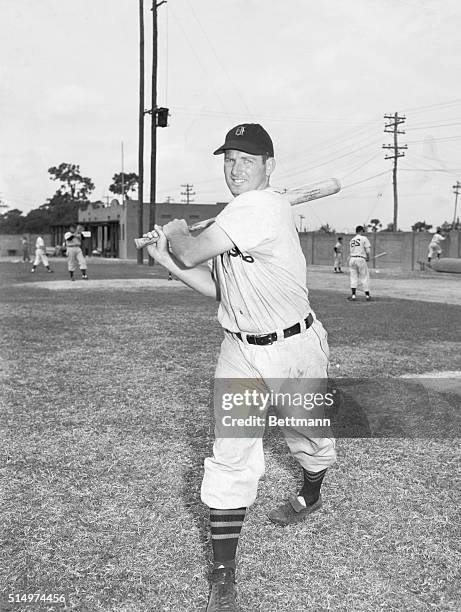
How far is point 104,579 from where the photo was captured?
9.70ft

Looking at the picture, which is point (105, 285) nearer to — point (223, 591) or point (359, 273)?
point (359, 273)

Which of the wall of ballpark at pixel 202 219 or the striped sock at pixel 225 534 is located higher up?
the wall of ballpark at pixel 202 219

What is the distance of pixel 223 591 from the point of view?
2.74m

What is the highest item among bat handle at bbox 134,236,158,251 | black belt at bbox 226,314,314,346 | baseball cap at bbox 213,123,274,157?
baseball cap at bbox 213,123,274,157

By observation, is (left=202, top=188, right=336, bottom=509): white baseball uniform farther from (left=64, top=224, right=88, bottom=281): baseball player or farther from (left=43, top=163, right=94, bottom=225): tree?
(left=43, top=163, right=94, bottom=225): tree

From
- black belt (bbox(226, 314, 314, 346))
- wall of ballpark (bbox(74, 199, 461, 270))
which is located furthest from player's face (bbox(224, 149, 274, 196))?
wall of ballpark (bbox(74, 199, 461, 270))

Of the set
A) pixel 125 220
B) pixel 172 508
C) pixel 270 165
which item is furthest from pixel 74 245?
pixel 125 220

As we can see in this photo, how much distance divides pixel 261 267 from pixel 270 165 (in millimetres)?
483

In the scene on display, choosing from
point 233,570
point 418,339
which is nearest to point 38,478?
point 233,570

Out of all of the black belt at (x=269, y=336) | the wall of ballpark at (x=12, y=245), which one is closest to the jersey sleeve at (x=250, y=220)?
the black belt at (x=269, y=336)

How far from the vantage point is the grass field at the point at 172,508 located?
2879mm

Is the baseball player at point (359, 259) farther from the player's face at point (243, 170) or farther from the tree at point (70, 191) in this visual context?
the tree at point (70, 191)

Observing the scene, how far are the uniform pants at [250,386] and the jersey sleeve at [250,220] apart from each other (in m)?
0.48

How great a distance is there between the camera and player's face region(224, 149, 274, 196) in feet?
9.95
